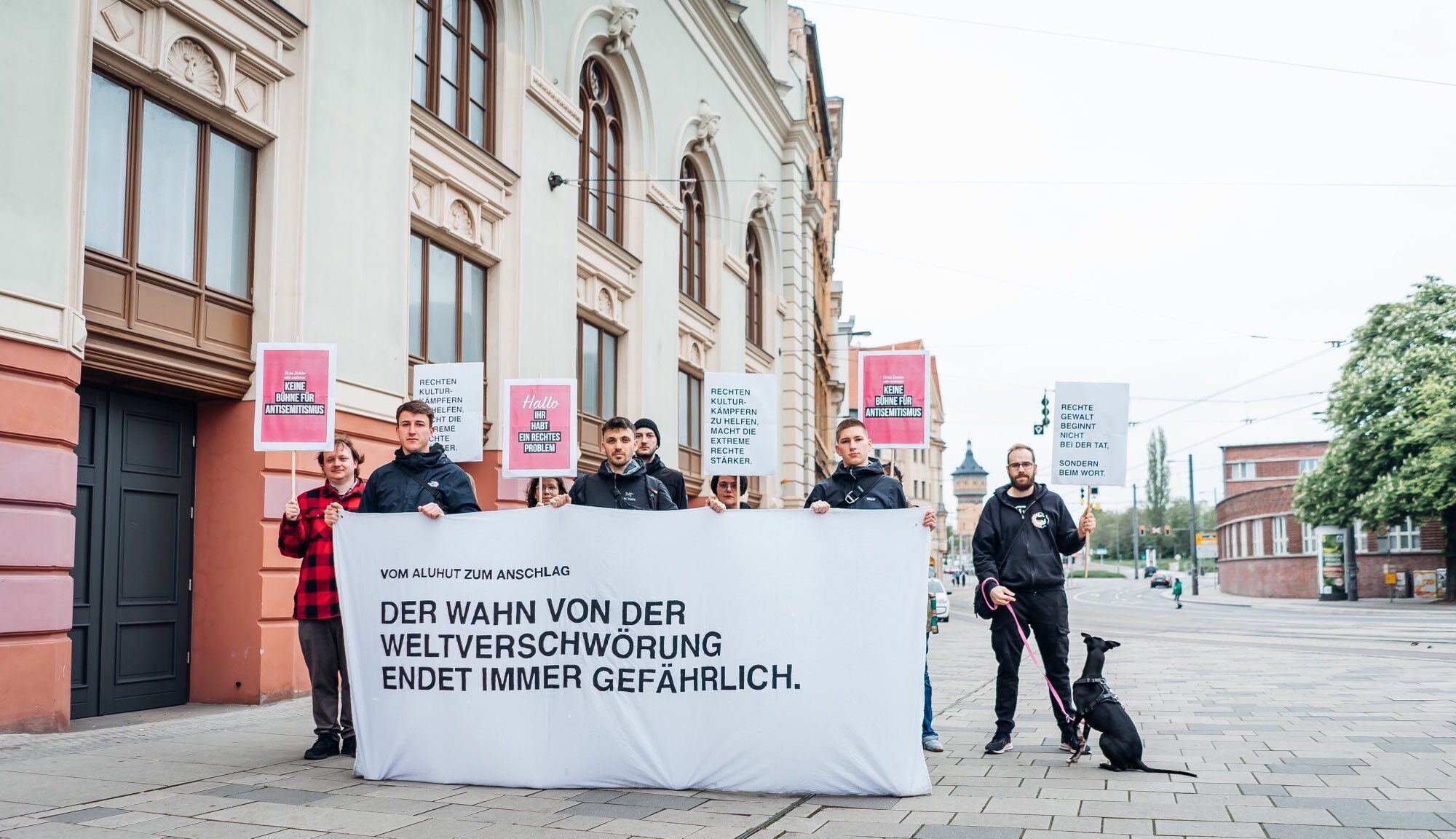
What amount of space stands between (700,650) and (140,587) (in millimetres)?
6192

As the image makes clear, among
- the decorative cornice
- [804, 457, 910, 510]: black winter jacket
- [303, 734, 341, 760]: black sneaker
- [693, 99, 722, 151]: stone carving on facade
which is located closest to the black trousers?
[804, 457, 910, 510]: black winter jacket

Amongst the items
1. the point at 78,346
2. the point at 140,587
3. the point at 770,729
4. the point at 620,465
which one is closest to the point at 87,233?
the point at 78,346

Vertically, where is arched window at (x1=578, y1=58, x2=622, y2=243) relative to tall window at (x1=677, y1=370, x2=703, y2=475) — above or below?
above

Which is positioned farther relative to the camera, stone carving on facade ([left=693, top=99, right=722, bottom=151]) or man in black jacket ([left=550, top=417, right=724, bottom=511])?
stone carving on facade ([left=693, top=99, right=722, bottom=151])

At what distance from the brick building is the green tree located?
1.50m

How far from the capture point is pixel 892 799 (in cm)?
648

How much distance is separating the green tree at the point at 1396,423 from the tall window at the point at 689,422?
28.9 meters

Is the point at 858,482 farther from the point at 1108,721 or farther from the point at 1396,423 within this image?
the point at 1396,423

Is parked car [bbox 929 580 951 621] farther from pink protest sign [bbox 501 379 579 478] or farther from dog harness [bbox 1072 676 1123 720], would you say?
dog harness [bbox 1072 676 1123 720]

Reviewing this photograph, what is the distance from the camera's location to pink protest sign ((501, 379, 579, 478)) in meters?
12.6

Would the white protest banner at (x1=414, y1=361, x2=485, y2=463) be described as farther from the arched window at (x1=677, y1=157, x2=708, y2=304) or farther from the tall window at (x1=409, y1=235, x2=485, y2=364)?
the arched window at (x1=677, y1=157, x2=708, y2=304)

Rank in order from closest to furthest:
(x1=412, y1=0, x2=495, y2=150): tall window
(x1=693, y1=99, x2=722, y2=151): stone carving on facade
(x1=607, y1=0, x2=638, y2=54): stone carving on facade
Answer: (x1=412, y1=0, x2=495, y2=150): tall window, (x1=607, y1=0, x2=638, y2=54): stone carving on facade, (x1=693, y1=99, x2=722, y2=151): stone carving on facade

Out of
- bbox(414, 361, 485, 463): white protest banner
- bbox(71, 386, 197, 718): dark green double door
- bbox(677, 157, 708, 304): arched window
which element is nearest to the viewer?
bbox(71, 386, 197, 718): dark green double door

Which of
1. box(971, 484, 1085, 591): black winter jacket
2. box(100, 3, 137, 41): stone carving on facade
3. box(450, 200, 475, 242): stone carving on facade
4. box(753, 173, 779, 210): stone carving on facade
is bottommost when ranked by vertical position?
box(971, 484, 1085, 591): black winter jacket
